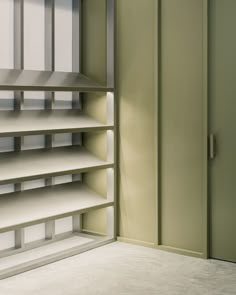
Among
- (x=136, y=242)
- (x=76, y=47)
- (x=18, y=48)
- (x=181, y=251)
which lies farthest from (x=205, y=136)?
(x=18, y=48)

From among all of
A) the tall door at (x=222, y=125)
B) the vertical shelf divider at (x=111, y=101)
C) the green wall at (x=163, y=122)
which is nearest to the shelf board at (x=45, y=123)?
the vertical shelf divider at (x=111, y=101)

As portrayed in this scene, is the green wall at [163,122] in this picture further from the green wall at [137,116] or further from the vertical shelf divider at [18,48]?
the vertical shelf divider at [18,48]

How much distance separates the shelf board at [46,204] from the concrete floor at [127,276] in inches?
15.5

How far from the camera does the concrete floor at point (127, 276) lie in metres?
3.76

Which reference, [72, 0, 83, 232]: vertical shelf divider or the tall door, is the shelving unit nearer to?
[72, 0, 83, 232]: vertical shelf divider

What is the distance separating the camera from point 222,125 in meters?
4.34

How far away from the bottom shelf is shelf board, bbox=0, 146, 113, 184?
0.67m

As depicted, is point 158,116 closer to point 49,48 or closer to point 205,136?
point 205,136

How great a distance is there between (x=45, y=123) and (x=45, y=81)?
353 millimetres

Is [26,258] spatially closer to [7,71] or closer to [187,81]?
[7,71]

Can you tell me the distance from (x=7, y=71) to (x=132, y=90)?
115 centimetres

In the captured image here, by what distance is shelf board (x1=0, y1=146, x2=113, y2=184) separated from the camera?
13.8ft

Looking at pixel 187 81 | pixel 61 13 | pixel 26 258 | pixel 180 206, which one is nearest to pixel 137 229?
pixel 180 206

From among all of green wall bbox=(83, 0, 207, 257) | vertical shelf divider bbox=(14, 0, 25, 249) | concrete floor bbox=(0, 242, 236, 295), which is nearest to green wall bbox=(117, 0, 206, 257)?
green wall bbox=(83, 0, 207, 257)
